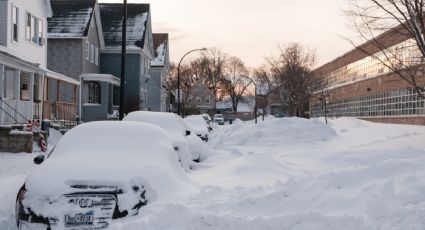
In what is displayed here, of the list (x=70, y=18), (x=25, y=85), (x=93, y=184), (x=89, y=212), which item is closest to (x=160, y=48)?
(x=70, y=18)

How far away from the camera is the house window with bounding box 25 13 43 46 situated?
2722 cm

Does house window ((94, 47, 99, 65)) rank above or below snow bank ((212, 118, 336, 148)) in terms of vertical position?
above

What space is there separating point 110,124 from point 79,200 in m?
2.56

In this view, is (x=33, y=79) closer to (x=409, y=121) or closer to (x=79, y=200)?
(x=79, y=200)

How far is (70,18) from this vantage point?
130 feet

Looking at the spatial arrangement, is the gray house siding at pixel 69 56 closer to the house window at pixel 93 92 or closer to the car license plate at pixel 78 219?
the house window at pixel 93 92

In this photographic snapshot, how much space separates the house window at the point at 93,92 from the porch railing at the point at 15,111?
16.1m

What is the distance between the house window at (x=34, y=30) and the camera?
27.2 metres

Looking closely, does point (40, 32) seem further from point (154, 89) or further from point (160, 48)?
point (160, 48)

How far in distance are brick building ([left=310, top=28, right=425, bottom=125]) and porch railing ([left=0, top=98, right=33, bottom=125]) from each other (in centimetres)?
1896

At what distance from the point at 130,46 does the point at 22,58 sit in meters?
19.7

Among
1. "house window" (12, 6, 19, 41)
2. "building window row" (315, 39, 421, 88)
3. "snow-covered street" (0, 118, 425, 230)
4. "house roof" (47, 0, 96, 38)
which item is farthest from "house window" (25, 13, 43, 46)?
"building window row" (315, 39, 421, 88)

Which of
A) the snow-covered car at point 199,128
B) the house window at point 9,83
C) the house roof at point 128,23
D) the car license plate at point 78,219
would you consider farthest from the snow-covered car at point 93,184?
the house roof at point 128,23

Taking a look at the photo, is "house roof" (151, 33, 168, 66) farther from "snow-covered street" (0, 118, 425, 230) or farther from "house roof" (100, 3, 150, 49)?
"snow-covered street" (0, 118, 425, 230)
